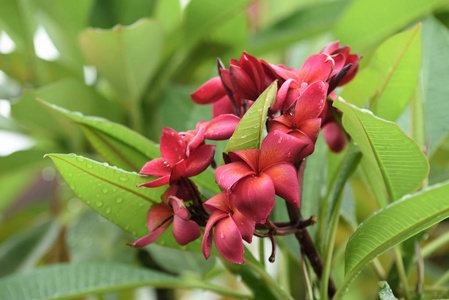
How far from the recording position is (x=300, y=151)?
0.33 meters

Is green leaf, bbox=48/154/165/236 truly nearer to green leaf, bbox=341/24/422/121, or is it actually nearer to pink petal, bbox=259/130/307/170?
pink petal, bbox=259/130/307/170

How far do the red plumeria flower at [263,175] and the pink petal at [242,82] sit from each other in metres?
0.06

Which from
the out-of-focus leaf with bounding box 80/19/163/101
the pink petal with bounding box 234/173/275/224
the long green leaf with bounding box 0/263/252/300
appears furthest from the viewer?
the out-of-focus leaf with bounding box 80/19/163/101

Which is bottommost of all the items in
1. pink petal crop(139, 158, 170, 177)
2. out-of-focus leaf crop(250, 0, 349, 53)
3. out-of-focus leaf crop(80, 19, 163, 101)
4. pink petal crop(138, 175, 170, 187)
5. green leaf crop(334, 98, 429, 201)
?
green leaf crop(334, 98, 429, 201)

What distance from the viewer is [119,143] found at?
0.47 metres

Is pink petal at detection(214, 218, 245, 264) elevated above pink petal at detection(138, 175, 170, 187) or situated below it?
below

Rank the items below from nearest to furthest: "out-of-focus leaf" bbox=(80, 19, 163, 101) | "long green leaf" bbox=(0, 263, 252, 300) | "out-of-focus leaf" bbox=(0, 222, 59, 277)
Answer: "long green leaf" bbox=(0, 263, 252, 300), "out-of-focus leaf" bbox=(80, 19, 163, 101), "out-of-focus leaf" bbox=(0, 222, 59, 277)

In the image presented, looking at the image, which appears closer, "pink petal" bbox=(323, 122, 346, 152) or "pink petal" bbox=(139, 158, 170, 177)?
"pink petal" bbox=(139, 158, 170, 177)

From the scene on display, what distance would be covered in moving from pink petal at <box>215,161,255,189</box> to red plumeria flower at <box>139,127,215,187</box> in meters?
0.03

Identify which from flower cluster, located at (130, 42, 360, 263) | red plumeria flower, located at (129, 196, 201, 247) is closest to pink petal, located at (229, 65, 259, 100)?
flower cluster, located at (130, 42, 360, 263)

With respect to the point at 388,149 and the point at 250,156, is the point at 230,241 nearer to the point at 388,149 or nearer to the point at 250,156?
the point at 250,156

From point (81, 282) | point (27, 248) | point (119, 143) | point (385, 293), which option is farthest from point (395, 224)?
point (27, 248)

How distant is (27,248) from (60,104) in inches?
11.5

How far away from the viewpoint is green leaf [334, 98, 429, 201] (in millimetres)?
358
